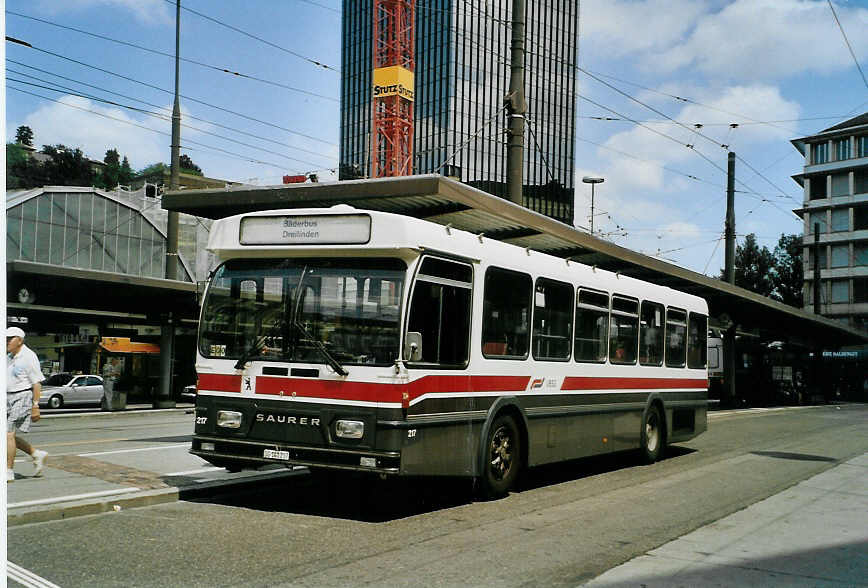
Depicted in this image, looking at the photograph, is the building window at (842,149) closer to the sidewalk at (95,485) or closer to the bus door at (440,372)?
the sidewalk at (95,485)

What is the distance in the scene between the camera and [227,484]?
10031mm

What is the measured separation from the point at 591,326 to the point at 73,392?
28.7 meters

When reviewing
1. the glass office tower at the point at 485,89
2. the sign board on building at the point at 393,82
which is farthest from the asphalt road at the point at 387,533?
the glass office tower at the point at 485,89

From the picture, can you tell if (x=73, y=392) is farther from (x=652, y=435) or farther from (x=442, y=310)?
(x=442, y=310)

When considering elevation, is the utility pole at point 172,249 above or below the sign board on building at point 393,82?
below

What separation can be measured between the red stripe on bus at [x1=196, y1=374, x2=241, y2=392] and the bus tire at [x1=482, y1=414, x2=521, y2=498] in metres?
2.73

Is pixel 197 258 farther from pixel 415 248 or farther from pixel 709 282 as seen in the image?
pixel 415 248

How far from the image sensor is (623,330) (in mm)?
13578

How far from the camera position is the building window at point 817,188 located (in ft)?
301

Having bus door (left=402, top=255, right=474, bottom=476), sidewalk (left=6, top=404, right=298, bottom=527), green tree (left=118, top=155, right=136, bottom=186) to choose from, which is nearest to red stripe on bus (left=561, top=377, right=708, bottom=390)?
bus door (left=402, top=255, right=474, bottom=476)

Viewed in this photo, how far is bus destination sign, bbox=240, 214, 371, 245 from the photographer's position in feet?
28.6

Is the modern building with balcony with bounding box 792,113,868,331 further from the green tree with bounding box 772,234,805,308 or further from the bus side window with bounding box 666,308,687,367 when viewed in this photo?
the bus side window with bounding box 666,308,687,367

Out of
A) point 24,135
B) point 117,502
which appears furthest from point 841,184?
point 24,135

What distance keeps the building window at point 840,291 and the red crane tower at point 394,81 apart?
44.8m
